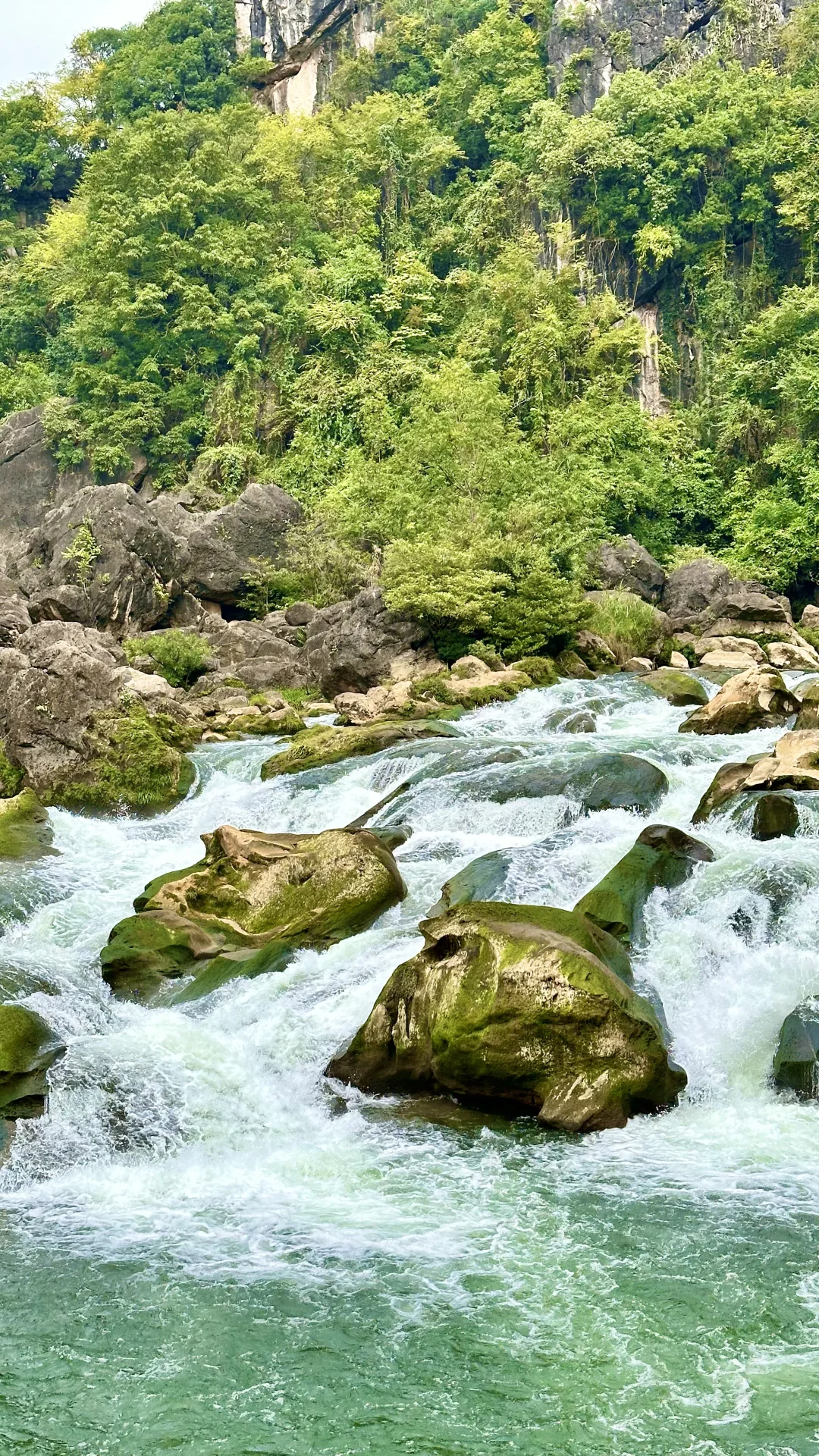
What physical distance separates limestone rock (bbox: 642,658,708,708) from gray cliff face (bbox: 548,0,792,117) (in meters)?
38.5

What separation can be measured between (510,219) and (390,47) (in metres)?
17.8

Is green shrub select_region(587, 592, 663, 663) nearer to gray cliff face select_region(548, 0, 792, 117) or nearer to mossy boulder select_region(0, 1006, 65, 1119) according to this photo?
mossy boulder select_region(0, 1006, 65, 1119)

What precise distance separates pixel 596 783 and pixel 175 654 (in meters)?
17.3

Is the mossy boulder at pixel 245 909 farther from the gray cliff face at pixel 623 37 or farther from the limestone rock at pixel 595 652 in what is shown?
the gray cliff face at pixel 623 37

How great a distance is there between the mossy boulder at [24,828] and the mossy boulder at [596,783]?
6902 mm

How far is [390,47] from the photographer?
64500mm

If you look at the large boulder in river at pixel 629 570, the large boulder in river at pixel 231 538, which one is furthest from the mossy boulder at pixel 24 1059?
the large boulder in river at pixel 231 538

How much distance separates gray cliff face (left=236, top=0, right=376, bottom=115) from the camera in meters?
67.1

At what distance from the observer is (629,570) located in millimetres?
35875

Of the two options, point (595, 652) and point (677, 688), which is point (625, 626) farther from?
point (677, 688)

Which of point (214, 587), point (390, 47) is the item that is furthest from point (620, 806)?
point (390, 47)

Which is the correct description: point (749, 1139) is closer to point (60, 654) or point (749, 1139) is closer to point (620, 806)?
point (620, 806)

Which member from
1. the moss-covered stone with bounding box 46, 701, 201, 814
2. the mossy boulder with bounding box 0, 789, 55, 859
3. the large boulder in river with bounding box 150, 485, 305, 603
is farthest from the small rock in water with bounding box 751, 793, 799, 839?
the large boulder in river with bounding box 150, 485, 305, 603

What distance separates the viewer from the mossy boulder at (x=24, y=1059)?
10398 mm
